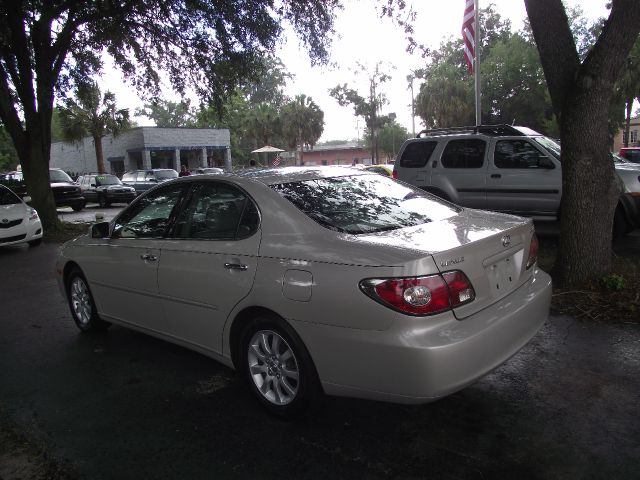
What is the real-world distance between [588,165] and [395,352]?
3.55 m

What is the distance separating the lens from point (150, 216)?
14.1ft

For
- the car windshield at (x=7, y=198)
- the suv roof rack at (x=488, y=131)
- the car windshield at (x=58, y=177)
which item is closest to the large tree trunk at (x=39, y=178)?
the car windshield at (x=7, y=198)

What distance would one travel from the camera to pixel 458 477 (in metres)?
2.56

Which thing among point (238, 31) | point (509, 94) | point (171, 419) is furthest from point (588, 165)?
point (509, 94)

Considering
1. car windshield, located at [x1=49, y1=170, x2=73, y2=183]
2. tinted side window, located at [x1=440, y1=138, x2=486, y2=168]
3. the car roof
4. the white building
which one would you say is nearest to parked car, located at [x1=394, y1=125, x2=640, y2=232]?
tinted side window, located at [x1=440, y1=138, x2=486, y2=168]

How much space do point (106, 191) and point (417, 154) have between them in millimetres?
17329

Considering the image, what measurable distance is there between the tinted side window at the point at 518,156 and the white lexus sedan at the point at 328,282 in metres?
5.00

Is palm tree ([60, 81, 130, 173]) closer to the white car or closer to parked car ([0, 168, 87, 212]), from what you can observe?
parked car ([0, 168, 87, 212])

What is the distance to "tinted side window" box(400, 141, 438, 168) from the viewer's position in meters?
9.52

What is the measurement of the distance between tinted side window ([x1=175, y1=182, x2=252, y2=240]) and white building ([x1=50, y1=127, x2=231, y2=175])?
109 ft

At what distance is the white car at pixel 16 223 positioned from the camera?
33.6 ft

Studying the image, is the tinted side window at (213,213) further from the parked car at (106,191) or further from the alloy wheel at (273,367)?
the parked car at (106,191)

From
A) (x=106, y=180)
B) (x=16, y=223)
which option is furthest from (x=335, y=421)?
(x=106, y=180)

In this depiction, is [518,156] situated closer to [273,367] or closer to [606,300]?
[606,300]
